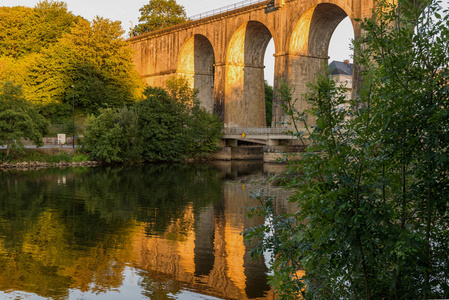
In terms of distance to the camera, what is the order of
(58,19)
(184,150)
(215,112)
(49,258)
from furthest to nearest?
(58,19)
(215,112)
(184,150)
(49,258)

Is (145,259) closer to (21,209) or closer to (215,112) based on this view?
(21,209)

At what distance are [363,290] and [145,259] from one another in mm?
6986

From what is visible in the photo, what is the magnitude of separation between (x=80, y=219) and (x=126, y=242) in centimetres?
355

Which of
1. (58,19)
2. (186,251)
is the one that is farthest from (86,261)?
(58,19)

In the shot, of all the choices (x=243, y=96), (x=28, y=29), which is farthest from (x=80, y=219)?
(x=28, y=29)

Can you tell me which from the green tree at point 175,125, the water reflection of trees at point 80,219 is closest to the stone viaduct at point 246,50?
the green tree at point 175,125

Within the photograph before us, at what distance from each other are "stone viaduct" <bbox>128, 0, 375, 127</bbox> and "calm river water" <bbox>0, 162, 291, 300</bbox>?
63.6 ft

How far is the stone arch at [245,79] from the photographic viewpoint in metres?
47.4

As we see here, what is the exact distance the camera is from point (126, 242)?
13000 millimetres

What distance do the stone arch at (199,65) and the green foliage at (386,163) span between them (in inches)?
1955

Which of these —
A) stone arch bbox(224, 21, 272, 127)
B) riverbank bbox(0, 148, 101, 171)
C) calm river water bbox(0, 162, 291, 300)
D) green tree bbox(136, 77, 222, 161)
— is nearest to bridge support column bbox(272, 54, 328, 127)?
stone arch bbox(224, 21, 272, 127)

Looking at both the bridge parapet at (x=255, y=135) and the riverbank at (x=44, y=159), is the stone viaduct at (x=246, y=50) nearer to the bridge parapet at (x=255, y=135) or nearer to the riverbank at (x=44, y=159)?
the bridge parapet at (x=255, y=135)

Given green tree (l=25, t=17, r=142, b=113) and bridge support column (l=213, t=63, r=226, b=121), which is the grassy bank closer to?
green tree (l=25, t=17, r=142, b=113)

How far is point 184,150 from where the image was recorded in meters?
42.7
